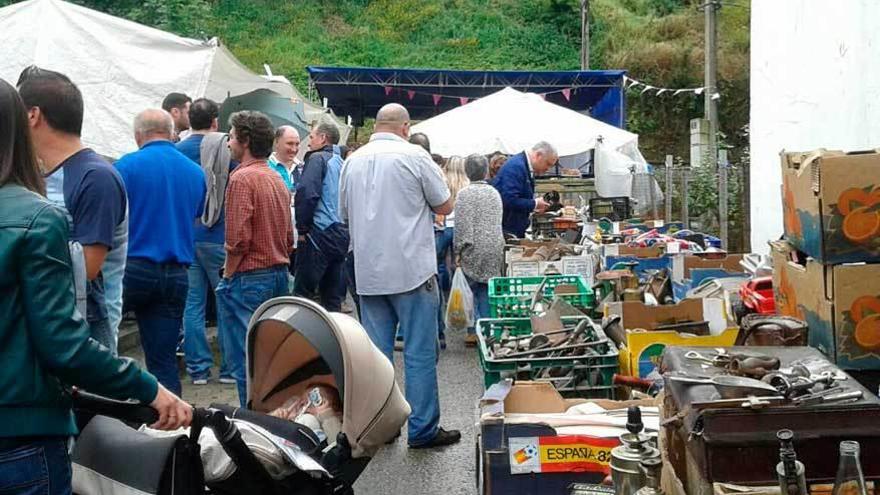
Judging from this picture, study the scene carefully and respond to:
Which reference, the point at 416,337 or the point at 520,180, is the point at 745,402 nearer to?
the point at 416,337

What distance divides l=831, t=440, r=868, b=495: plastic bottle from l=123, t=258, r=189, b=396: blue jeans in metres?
4.17

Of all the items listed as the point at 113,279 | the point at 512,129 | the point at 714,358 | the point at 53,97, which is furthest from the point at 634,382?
the point at 512,129

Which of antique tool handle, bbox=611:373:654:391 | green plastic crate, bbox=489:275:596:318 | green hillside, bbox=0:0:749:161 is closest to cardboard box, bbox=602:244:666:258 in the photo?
green plastic crate, bbox=489:275:596:318

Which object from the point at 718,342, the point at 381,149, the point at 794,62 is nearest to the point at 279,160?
the point at 381,149

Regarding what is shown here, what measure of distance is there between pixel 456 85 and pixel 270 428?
83.0 feet

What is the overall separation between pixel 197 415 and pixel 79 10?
25.5 feet

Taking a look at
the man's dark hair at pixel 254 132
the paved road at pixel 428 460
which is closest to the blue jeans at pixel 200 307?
the paved road at pixel 428 460

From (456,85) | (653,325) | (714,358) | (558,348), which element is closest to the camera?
(714,358)

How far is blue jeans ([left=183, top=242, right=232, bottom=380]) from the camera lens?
24.5ft

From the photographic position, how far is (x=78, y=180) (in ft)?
13.1

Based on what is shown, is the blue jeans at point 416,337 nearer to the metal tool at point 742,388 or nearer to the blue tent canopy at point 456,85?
the metal tool at point 742,388

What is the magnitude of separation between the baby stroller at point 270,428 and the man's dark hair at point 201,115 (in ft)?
13.8

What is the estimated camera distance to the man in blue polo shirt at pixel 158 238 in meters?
5.58

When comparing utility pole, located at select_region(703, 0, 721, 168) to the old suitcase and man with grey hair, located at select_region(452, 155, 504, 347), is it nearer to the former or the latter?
man with grey hair, located at select_region(452, 155, 504, 347)
